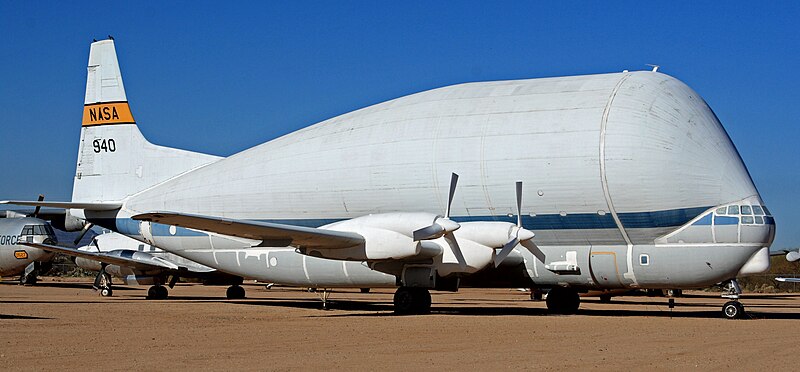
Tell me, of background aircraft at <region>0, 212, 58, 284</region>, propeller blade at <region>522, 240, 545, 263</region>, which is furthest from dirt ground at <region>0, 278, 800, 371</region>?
background aircraft at <region>0, 212, 58, 284</region>

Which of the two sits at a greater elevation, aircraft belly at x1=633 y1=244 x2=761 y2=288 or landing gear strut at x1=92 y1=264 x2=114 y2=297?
aircraft belly at x1=633 y1=244 x2=761 y2=288

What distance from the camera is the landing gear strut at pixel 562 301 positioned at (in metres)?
24.4

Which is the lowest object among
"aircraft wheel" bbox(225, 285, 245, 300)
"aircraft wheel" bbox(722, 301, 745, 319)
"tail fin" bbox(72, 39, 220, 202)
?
"aircraft wheel" bbox(722, 301, 745, 319)

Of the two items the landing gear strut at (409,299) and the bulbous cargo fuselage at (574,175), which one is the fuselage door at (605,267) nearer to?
the bulbous cargo fuselage at (574,175)

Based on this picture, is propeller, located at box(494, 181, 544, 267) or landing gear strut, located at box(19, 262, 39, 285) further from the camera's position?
landing gear strut, located at box(19, 262, 39, 285)

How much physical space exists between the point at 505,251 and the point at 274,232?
5.42 metres

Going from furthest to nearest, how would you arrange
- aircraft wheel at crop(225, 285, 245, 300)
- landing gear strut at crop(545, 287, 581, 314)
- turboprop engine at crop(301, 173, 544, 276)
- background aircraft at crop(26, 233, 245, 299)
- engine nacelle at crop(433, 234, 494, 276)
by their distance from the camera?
aircraft wheel at crop(225, 285, 245, 300) < background aircraft at crop(26, 233, 245, 299) < landing gear strut at crop(545, 287, 581, 314) < engine nacelle at crop(433, 234, 494, 276) < turboprop engine at crop(301, 173, 544, 276)

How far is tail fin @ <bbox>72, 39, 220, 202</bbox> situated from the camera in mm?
30594

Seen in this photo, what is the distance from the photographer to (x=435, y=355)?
39.9 ft

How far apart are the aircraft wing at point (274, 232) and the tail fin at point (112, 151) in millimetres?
9070

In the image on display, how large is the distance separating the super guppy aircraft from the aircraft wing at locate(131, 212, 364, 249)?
51mm

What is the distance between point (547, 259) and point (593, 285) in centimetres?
128

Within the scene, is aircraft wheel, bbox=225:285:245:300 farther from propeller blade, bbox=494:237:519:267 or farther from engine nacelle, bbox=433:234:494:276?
propeller blade, bbox=494:237:519:267

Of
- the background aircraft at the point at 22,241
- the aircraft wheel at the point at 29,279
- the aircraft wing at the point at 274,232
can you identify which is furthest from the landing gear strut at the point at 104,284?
the aircraft wing at the point at 274,232
